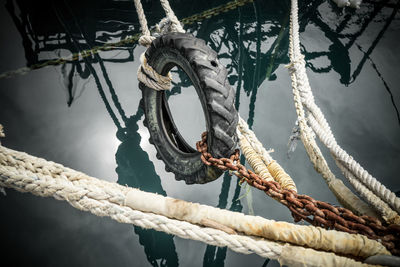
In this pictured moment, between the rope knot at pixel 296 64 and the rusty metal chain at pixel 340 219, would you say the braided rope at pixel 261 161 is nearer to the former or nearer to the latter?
the rusty metal chain at pixel 340 219

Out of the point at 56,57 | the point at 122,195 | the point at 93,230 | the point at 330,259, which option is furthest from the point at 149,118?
the point at 56,57

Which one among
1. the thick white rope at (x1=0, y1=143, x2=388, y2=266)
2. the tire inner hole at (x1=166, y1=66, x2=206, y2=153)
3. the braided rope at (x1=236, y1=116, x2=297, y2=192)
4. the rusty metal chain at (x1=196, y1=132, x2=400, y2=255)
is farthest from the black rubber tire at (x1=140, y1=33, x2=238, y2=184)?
the tire inner hole at (x1=166, y1=66, x2=206, y2=153)

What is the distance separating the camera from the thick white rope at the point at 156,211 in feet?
2.49

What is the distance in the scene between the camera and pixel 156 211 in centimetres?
94

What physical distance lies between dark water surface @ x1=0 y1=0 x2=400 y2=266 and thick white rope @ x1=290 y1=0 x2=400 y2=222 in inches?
24.2

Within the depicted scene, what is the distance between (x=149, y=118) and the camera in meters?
2.29

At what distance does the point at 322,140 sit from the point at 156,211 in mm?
1117

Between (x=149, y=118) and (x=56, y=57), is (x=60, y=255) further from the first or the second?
(x=56, y=57)

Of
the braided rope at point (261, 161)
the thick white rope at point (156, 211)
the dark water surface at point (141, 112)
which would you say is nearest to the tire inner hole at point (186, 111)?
the dark water surface at point (141, 112)

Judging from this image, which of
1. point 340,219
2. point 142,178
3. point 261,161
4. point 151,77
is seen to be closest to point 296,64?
point 261,161

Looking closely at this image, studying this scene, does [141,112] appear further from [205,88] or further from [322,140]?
[322,140]

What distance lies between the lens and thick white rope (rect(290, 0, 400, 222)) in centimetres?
99

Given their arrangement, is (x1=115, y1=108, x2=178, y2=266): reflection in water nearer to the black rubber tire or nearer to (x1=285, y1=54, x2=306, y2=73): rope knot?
the black rubber tire

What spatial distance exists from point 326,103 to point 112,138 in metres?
2.97
